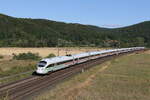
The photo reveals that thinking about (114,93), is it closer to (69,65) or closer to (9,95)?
(9,95)

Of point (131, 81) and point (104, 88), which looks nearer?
point (104, 88)

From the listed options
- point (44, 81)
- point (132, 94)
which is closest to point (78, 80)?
point (44, 81)

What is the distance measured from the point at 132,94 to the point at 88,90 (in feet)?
17.2

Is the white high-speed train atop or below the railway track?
atop

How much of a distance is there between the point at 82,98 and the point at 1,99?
27.2 feet

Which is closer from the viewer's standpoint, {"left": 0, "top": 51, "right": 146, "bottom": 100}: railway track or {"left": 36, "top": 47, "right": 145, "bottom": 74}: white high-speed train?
{"left": 0, "top": 51, "right": 146, "bottom": 100}: railway track

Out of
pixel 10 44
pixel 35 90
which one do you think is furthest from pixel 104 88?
pixel 10 44

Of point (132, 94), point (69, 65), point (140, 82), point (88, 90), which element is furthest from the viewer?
point (69, 65)

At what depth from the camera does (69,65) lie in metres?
51.1

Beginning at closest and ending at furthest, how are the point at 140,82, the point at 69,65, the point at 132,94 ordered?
the point at 132,94 < the point at 140,82 < the point at 69,65

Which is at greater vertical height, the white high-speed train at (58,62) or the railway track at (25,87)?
the white high-speed train at (58,62)

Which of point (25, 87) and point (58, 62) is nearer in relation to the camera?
point (25, 87)

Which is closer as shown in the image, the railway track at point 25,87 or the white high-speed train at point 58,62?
the railway track at point 25,87

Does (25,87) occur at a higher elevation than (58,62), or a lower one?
lower
